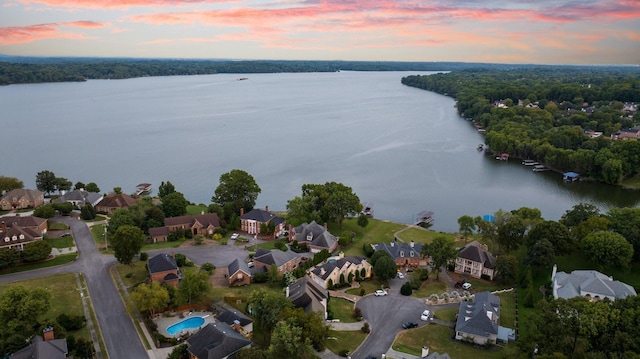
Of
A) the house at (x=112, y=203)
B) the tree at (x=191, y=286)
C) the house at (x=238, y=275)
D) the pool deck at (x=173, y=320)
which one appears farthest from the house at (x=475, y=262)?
the house at (x=112, y=203)

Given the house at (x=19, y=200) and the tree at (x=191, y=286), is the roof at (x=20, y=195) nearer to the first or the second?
the house at (x=19, y=200)

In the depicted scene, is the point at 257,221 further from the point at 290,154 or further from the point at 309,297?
the point at 290,154

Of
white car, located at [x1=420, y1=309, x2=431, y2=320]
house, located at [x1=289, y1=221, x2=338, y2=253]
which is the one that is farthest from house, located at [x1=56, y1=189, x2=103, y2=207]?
white car, located at [x1=420, y1=309, x2=431, y2=320]

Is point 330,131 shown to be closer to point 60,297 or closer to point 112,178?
point 112,178

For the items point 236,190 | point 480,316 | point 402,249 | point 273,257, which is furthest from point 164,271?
point 480,316

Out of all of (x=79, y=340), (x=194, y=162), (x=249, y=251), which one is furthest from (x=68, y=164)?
(x=79, y=340)

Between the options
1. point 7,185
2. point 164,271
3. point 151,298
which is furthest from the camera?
point 7,185

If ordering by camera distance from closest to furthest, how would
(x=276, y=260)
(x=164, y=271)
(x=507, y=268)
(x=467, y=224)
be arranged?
(x=507, y=268), (x=164, y=271), (x=276, y=260), (x=467, y=224)
